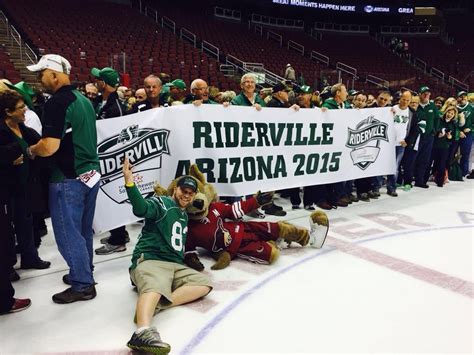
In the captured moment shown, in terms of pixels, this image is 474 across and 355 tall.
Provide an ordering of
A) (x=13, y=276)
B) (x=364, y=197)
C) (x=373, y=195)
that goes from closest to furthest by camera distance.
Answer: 1. (x=13, y=276)
2. (x=364, y=197)
3. (x=373, y=195)

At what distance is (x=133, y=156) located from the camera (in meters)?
3.50

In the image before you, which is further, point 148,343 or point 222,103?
point 222,103

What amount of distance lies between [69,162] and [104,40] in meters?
11.5

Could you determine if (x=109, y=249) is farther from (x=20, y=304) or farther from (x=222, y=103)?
(x=222, y=103)

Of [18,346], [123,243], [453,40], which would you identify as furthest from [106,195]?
[453,40]

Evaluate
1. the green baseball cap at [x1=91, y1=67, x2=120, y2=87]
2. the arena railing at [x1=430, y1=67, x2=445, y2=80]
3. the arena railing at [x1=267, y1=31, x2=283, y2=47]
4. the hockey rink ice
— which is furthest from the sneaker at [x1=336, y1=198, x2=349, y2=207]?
the arena railing at [x1=430, y1=67, x2=445, y2=80]

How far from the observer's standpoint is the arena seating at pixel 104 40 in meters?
11.0

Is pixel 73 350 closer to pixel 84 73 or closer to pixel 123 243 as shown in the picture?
pixel 123 243

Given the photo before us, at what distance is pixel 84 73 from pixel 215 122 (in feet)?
24.0

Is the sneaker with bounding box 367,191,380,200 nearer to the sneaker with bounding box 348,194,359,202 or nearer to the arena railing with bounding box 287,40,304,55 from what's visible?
the sneaker with bounding box 348,194,359,202

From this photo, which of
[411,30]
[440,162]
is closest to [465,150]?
[440,162]

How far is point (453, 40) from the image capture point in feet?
78.5

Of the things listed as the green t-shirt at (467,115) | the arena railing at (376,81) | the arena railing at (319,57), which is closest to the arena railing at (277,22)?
the arena railing at (319,57)

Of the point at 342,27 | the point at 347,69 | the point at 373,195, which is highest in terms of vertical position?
the point at 342,27
